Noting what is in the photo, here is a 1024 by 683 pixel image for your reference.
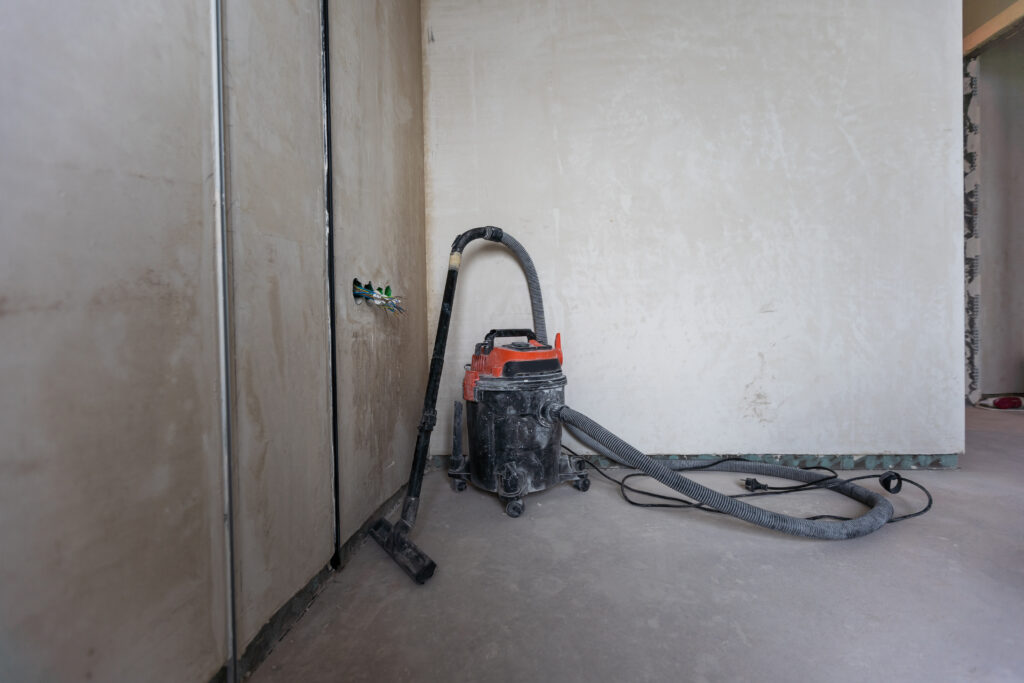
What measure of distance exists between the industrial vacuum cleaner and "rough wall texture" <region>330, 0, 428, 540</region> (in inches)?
7.0

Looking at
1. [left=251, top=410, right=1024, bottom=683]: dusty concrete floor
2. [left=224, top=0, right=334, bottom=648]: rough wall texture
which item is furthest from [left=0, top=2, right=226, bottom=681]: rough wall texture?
[left=251, top=410, right=1024, bottom=683]: dusty concrete floor

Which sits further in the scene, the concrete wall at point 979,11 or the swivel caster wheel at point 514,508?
the concrete wall at point 979,11

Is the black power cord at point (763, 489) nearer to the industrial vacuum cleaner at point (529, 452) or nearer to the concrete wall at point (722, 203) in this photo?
the industrial vacuum cleaner at point (529, 452)

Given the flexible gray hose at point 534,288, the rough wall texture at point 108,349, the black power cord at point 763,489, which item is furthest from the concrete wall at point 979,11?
the rough wall texture at point 108,349

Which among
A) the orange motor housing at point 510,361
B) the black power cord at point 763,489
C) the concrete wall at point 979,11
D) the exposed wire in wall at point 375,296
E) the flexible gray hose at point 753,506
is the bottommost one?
the black power cord at point 763,489

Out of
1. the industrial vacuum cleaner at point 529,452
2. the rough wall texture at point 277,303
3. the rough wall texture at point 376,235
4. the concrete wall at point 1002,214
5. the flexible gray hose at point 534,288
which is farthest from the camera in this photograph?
the concrete wall at point 1002,214

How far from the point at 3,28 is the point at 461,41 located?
2076 mm

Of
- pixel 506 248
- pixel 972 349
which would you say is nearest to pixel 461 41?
pixel 506 248

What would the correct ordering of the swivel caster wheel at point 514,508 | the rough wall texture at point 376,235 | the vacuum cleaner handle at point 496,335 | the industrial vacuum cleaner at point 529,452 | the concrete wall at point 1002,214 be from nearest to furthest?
the rough wall texture at point 376,235
the industrial vacuum cleaner at point 529,452
the swivel caster wheel at point 514,508
the vacuum cleaner handle at point 496,335
the concrete wall at point 1002,214

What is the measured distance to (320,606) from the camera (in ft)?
3.63

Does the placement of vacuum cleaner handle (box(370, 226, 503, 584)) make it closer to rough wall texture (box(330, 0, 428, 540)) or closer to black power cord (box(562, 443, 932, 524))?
rough wall texture (box(330, 0, 428, 540))

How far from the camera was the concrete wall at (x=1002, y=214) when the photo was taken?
3580 millimetres

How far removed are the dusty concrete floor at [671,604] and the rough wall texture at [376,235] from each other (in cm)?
34

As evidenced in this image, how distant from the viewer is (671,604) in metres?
1.09
